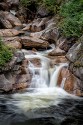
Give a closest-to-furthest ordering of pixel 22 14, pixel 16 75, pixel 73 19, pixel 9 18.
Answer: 1. pixel 16 75
2. pixel 73 19
3. pixel 9 18
4. pixel 22 14

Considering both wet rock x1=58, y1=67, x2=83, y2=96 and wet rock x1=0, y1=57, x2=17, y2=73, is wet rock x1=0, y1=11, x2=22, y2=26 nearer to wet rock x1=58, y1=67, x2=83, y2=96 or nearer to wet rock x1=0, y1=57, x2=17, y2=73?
wet rock x1=0, y1=57, x2=17, y2=73

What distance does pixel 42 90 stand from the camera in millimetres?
11977

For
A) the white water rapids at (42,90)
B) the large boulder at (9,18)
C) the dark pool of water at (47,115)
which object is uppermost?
the large boulder at (9,18)

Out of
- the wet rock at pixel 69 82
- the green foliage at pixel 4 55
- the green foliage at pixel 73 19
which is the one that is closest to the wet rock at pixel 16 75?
the green foliage at pixel 4 55

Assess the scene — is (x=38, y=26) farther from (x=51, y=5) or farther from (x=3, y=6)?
(x=3, y=6)

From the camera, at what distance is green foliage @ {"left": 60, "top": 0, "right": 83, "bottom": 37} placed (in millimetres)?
14086

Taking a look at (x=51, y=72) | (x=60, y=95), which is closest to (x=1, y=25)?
(x=51, y=72)

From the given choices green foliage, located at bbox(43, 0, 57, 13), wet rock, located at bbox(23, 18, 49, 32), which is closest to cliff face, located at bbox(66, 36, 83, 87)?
wet rock, located at bbox(23, 18, 49, 32)

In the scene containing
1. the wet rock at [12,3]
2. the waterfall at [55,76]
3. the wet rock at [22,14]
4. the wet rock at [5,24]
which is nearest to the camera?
the waterfall at [55,76]

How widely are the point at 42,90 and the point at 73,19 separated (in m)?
4.61

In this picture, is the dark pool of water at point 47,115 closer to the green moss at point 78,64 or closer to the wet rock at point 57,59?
the green moss at point 78,64

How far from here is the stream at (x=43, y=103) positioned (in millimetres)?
9102

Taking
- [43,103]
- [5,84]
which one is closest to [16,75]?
[5,84]

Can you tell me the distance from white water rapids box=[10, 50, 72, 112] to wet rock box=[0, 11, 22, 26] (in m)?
8.17
